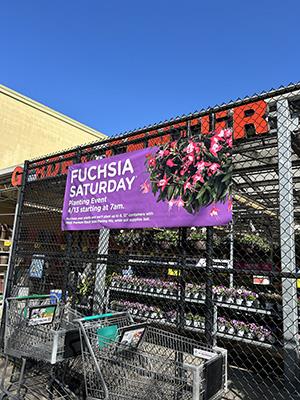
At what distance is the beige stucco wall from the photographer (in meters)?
11.8

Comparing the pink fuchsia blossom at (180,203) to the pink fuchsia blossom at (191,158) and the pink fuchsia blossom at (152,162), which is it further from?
the pink fuchsia blossom at (152,162)

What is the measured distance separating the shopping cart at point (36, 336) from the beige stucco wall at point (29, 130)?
9.42 meters

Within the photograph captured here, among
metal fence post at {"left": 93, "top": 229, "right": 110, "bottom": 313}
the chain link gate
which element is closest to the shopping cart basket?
the chain link gate

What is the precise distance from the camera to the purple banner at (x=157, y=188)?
2.79 metres

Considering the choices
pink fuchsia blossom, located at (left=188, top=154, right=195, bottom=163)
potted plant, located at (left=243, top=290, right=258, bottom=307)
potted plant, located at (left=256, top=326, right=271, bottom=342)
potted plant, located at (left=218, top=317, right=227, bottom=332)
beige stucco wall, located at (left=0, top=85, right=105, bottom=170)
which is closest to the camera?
pink fuchsia blossom, located at (left=188, top=154, right=195, bottom=163)

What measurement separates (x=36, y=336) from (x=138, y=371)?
122 cm

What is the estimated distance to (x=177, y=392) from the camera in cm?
206

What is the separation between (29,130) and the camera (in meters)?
12.8

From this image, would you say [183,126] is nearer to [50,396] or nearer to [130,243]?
[50,396]

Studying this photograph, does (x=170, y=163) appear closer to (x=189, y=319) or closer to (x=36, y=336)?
(x=36, y=336)

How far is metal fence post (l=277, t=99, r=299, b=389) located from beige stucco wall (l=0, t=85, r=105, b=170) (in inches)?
412

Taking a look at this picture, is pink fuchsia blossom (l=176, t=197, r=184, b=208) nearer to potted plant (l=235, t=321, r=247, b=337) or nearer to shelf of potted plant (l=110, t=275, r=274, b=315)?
shelf of potted plant (l=110, t=275, r=274, b=315)

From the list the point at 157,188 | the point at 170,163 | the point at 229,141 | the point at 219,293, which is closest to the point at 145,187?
the point at 157,188

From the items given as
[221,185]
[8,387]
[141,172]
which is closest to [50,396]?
[8,387]
